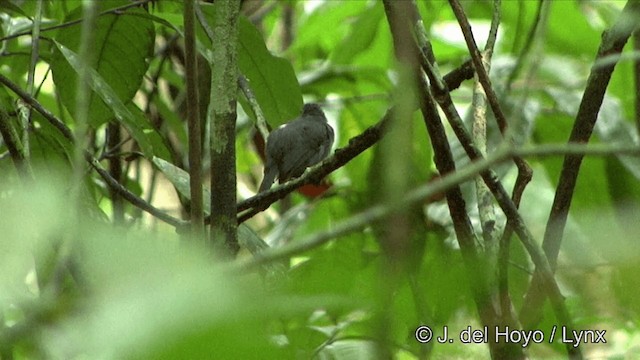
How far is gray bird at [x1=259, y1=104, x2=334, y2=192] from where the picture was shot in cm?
275

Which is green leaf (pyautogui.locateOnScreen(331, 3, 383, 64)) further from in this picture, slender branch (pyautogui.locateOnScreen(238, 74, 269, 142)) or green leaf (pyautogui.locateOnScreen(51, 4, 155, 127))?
green leaf (pyautogui.locateOnScreen(51, 4, 155, 127))

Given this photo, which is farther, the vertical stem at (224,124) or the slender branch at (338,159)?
the slender branch at (338,159)

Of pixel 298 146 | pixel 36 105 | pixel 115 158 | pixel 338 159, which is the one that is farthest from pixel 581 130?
pixel 298 146

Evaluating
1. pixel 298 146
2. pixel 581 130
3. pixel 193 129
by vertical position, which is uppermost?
pixel 298 146

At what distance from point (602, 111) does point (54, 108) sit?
1.34 meters

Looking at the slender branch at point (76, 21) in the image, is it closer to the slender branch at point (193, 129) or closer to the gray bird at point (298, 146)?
the slender branch at point (193, 129)

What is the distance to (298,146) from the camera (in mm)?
2879

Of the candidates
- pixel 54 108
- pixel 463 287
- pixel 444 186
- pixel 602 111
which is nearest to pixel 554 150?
pixel 444 186

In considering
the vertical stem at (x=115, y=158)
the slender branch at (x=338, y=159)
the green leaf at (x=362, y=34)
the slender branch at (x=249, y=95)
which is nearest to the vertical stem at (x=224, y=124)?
the slender branch at (x=338, y=159)

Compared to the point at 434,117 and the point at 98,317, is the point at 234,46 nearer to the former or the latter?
the point at 434,117

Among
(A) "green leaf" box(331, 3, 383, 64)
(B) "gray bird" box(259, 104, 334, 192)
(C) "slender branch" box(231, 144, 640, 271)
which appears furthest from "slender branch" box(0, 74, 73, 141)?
(B) "gray bird" box(259, 104, 334, 192)

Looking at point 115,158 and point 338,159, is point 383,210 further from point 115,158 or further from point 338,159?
point 115,158

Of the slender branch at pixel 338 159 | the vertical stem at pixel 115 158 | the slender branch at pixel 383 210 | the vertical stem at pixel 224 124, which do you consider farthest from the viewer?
the vertical stem at pixel 115 158

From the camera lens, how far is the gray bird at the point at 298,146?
2.75 m
